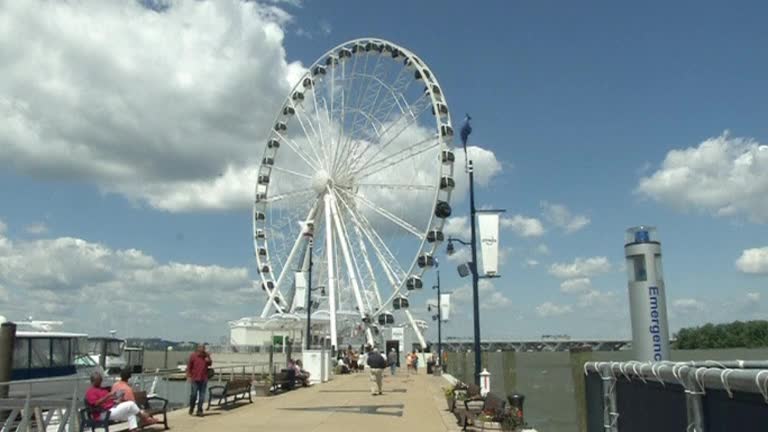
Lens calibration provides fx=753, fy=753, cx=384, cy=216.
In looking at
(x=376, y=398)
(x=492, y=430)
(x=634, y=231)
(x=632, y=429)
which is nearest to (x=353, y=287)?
(x=376, y=398)

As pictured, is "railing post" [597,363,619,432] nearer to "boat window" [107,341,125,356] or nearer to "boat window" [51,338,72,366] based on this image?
"boat window" [51,338,72,366]

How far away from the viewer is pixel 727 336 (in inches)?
3435

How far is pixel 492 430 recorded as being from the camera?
13.5 m

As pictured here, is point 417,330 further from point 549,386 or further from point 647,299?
point 647,299

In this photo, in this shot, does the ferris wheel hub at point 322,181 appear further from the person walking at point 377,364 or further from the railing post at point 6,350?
the railing post at point 6,350

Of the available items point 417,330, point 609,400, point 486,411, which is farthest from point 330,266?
point 609,400

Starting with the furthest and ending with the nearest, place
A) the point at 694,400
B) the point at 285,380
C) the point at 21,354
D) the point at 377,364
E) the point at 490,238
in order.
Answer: the point at 285,380, the point at 21,354, the point at 377,364, the point at 490,238, the point at 694,400

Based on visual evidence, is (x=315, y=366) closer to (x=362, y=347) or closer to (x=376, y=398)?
(x=376, y=398)

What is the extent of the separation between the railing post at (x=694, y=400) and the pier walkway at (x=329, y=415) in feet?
33.9

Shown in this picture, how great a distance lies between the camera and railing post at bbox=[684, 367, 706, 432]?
15.2 feet

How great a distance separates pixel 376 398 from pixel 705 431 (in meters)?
19.4

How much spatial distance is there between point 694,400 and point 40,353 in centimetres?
2717

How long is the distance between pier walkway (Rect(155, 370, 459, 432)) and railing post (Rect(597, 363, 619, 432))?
7847mm

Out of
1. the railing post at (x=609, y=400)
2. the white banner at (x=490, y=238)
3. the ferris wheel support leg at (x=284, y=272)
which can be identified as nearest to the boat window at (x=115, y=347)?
the ferris wheel support leg at (x=284, y=272)
